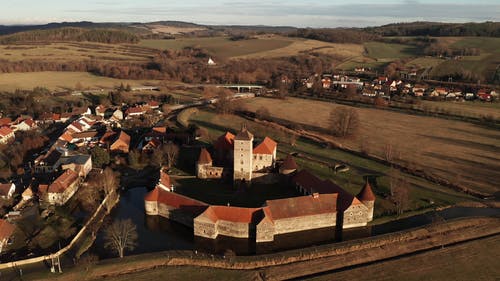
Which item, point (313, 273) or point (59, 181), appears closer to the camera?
point (313, 273)

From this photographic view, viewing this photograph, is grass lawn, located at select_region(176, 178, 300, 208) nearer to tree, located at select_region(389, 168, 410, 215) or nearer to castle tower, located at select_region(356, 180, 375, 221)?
castle tower, located at select_region(356, 180, 375, 221)

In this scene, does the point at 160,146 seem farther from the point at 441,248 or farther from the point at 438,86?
the point at 438,86

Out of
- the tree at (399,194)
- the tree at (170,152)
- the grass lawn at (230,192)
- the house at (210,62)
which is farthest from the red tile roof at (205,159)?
the house at (210,62)

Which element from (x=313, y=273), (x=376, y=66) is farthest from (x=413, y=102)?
(x=313, y=273)

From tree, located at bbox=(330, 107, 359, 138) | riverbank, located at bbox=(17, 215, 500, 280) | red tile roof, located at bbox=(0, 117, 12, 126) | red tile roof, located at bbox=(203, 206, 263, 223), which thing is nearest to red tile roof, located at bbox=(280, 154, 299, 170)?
red tile roof, located at bbox=(203, 206, 263, 223)

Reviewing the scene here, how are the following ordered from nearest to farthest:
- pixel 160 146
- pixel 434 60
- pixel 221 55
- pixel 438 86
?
1. pixel 160 146
2. pixel 438 86
3. pixel 434 60
4. pixel 221 55

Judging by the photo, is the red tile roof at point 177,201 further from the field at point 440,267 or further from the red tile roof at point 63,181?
the field at point 440,267

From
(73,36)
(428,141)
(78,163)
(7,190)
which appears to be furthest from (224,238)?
(73,36)
